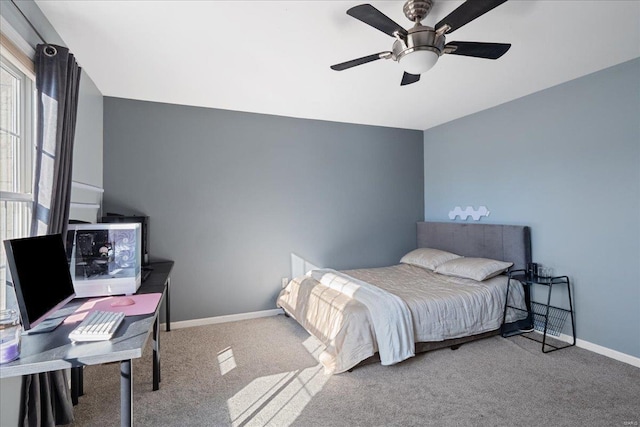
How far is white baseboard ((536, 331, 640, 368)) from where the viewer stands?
2.61 metres

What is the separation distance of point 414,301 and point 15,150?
292 centimetres

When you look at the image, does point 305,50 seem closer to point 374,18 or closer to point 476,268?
point 374,18

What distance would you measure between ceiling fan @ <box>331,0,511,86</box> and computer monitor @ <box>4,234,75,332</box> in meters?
1.83

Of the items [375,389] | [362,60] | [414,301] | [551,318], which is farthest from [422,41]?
[551,318]

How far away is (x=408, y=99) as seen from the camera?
3488 mm

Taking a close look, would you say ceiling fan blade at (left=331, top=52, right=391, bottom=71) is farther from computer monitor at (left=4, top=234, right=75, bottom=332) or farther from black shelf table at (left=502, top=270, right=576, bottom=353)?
black shelf table at (left=502, top=270, right=576, bottom=353)

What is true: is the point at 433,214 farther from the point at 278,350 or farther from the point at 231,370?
the point at 231,370

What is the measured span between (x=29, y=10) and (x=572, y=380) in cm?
426

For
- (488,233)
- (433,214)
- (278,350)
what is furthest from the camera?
(433,214)

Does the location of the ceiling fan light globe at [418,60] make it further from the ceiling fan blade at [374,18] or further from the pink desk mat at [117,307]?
the pink desk mat at [117,307]

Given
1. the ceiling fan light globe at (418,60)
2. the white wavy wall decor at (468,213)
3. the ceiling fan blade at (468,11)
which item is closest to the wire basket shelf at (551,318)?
the white wavy wall decor at (468,213)

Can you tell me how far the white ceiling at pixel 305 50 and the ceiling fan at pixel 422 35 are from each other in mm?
196

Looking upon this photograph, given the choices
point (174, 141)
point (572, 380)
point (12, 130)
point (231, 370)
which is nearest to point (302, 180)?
point (174, 141)

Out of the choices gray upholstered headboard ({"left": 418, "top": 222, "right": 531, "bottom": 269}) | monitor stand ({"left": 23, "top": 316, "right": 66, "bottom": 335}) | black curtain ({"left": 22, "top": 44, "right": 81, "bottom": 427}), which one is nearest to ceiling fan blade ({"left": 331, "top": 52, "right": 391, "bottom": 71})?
black curtain ({"left": 22, "top": 44, "right": 81, "bottom": 427})
